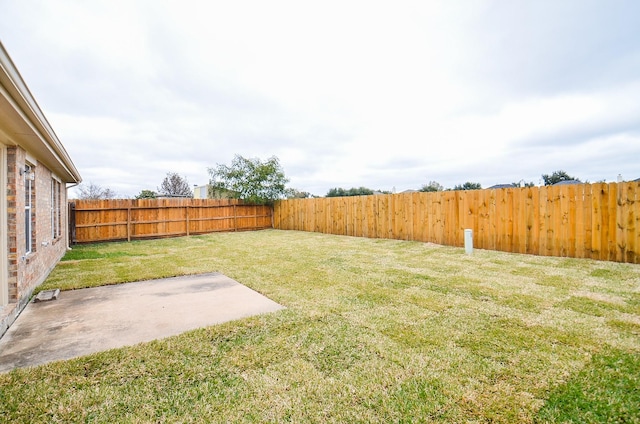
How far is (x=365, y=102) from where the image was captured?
1261 centimetres

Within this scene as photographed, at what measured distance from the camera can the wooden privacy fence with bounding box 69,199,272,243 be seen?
11.6 metres

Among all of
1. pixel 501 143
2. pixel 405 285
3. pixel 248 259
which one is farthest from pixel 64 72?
pixel 501 143

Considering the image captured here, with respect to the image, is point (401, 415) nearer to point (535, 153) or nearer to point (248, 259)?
point (248, 259)

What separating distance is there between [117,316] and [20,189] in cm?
247

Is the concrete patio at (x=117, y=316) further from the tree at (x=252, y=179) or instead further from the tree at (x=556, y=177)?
the tree at (x=556, y=177)

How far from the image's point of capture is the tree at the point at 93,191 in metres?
25.3

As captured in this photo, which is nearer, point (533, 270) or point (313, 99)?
point (533, 270)

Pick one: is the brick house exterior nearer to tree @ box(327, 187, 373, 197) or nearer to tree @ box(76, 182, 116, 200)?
tree @ box(76, 182, 116, 200)

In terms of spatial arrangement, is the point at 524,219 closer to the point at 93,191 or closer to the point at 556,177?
the point at 556,177

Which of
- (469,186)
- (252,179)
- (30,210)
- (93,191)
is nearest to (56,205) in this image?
(30,210)

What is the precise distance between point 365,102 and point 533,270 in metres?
9.06

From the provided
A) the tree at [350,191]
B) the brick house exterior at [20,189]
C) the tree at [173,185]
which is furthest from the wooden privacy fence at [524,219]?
the tree at [173,185]

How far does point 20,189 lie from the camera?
431 centimetres

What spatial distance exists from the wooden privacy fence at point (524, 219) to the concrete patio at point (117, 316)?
676cm
